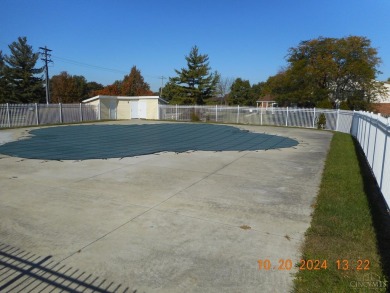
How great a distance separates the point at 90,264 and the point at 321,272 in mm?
2188

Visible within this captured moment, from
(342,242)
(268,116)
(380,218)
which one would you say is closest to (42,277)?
(342,242)

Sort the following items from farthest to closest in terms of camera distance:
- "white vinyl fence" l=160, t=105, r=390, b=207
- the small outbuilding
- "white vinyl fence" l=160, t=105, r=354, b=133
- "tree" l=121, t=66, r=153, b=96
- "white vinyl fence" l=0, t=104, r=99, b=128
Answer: "tree" l=121, t=66, r=153, b=96 → the small outbuilding → "white vinyl fence" l=0, t=104, r=99, b=128 → "white vinyl fence" l=160, t=105, r=354, b=133 → "white vinyl fence" l=160, t=105, r=390, b=207

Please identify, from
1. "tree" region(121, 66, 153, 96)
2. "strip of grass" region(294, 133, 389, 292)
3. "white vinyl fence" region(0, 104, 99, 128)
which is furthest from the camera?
"tree" region(121, 66, 153, 96)

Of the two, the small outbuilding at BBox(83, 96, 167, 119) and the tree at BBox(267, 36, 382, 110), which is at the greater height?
the tree at BBox(267, 36, 382, 110)

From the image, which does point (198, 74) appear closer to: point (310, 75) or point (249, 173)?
point (310, 75)

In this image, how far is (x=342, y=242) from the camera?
10.9 feet

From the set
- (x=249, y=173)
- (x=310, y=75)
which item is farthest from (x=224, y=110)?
(x=249, y=173)

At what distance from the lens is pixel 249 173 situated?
6730 mm

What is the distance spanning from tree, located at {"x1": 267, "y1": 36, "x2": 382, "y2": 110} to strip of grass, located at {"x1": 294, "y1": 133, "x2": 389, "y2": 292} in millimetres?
26633

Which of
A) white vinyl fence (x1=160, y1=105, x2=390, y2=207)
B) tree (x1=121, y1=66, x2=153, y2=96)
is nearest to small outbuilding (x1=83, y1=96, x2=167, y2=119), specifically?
white vinyl fence (x1=160, y1=105, x2=390, y2=207)
